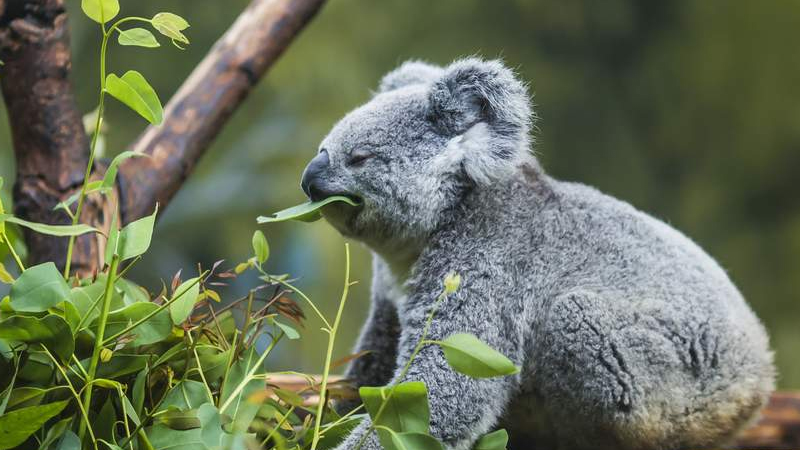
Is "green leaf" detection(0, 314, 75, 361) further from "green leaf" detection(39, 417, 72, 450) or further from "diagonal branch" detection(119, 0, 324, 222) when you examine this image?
"diagonal branch" detection(119, 0, 324, 222)

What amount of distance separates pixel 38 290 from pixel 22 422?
0.20 meters

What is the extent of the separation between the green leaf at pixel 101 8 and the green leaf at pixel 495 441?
1042 millimetres

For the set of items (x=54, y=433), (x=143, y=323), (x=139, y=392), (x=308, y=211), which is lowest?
(x=54, y=433)

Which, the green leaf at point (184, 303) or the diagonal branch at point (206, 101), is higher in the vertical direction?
the diagonal branch at point (206, 101)

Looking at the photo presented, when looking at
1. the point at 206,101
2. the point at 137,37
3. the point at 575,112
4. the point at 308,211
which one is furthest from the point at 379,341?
the point at 575,112

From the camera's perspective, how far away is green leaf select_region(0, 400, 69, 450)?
1.23 m

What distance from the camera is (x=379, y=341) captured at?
7.38ft

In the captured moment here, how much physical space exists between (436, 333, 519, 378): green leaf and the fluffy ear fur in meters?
0.66

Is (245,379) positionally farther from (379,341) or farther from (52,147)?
(52,147)

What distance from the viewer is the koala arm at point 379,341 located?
2221 millimetres

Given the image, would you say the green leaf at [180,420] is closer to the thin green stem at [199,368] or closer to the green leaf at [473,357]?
the thin green stem at [199,368]

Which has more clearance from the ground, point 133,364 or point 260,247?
point 260,247

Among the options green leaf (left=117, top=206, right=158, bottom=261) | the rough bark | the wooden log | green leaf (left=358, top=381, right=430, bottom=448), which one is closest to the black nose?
green leaf (left=117, top=206, right=158, bottom=261)

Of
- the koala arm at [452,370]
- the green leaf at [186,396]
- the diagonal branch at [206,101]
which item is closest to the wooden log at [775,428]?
the diagonal branch at [206,101]
